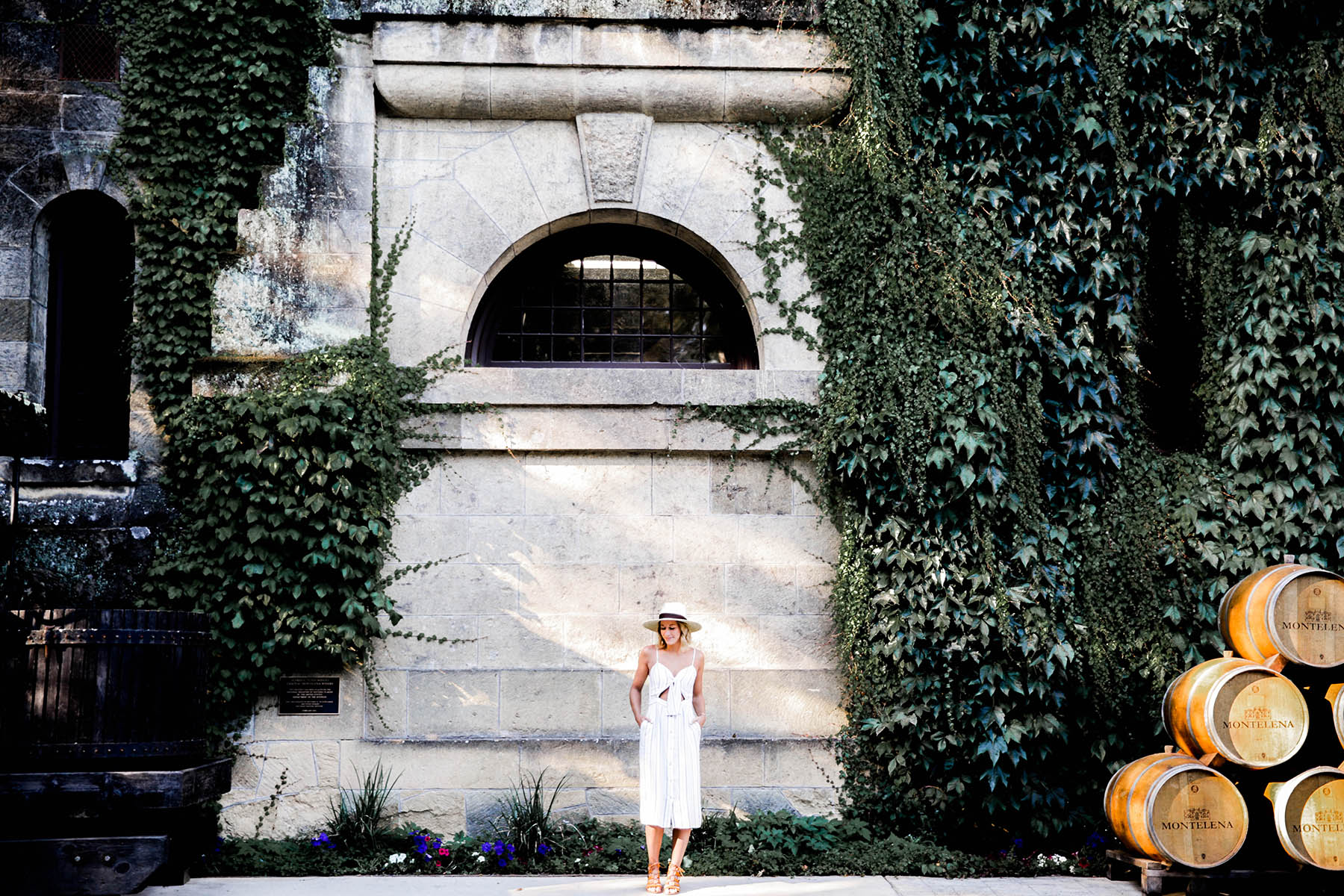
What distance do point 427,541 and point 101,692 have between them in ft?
9.26

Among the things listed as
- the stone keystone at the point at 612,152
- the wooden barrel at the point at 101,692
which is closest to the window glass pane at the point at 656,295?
the stone keystone at the point at 612,152

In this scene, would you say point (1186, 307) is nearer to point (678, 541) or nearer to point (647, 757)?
point (678, 541)

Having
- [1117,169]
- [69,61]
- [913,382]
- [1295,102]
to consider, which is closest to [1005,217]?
[1117,169]

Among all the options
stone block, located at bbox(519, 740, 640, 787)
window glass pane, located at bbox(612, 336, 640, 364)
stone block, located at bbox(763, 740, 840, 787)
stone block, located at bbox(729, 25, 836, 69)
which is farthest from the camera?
window glass pane, located at bbox(612, 336, 640, 364)

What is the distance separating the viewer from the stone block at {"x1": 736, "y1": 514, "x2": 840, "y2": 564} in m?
8.72

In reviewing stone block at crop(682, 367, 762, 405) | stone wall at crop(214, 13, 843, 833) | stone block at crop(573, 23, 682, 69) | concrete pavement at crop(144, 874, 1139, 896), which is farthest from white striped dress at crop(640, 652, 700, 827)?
stone block at crop(573, 23, 682, 69)

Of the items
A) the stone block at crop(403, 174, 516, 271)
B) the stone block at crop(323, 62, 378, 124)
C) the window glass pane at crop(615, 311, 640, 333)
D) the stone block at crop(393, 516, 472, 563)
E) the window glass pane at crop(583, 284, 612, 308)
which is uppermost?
the stone block at crop(323, 62, 378, 124)

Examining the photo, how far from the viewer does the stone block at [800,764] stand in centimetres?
836

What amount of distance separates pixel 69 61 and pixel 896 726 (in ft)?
26.6

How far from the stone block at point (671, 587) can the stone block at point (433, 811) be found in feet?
6.14

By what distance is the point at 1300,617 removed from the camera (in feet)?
23.2

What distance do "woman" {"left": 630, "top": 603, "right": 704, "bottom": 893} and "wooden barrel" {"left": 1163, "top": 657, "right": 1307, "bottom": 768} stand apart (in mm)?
3102

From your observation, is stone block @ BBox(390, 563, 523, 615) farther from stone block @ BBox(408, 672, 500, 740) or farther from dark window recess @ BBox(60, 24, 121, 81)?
dark window recess @ BBox(60, 24, 121, 81)

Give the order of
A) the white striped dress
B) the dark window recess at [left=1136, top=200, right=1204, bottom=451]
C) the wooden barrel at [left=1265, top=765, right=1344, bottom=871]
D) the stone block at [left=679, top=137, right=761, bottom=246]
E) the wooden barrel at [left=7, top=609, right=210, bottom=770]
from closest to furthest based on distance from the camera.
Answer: the wooden barrel at [left=7, top=609, right=210, bottom=770], the wooden barrel at [left=1265, top=765, right=1344, bottom=871], the white striped dress, the stone block at [left=679, top=137, right=761, bottom=246], the dark window recess at [left=1136, top=200, right=1204, bottom=451]
